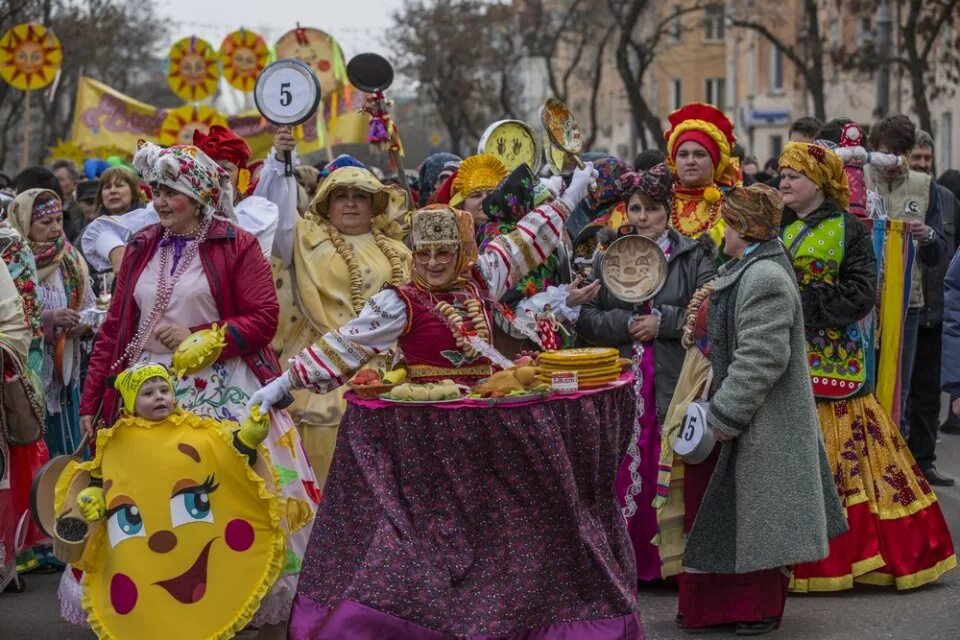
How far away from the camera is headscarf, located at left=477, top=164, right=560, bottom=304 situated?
322 inches

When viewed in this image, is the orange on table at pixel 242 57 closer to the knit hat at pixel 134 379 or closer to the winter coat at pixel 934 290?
the winter coat at pixel 934 290

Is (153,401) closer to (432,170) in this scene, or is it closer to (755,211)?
(755,211)

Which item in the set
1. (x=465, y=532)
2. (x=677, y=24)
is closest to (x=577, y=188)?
(x=465, y=532)

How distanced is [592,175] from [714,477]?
1.45 metres

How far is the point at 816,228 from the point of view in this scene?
24.6 ft

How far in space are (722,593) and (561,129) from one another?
2229mm

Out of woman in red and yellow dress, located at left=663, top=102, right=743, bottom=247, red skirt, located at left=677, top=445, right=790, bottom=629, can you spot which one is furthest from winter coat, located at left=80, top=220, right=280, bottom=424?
woman in red and yellow dress, located at left=663, top=102, right=743, bottom=247

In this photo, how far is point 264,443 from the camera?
677cm

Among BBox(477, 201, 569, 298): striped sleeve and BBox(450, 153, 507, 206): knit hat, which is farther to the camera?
BBox(450, 153, 507, 206): knit hat

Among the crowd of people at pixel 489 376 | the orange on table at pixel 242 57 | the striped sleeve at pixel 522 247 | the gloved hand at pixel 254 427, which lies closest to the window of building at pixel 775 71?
the orange on table at pixel 242 57

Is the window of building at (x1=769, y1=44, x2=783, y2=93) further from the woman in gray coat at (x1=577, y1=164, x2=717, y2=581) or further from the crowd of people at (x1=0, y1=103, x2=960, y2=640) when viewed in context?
the woman in gray coat at (x1=577, y1=164, x2=717, y2=581)

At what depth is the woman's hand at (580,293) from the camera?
7508 millimetres

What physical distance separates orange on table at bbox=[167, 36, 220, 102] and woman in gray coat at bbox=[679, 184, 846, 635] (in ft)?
69.5

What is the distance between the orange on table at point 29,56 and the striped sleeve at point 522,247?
579 inches
